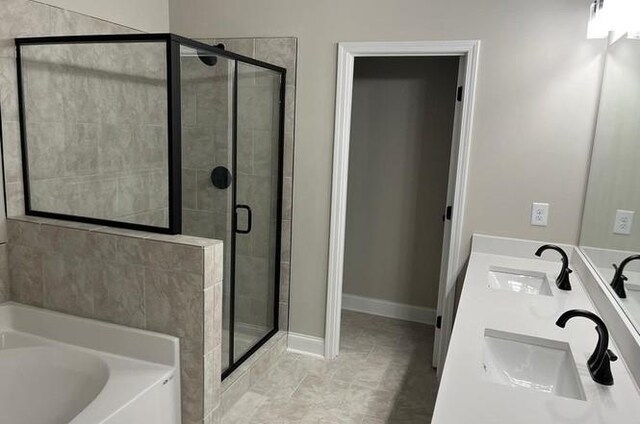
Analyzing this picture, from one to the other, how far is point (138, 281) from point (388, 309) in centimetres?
254

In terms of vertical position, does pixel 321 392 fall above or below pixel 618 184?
below

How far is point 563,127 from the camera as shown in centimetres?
263

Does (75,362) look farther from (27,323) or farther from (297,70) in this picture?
(297,70)

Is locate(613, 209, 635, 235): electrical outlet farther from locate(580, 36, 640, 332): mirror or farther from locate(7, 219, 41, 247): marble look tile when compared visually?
locate(7, 219, 41, 247): marble look tile

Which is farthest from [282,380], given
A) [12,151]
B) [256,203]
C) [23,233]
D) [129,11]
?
[129,11]

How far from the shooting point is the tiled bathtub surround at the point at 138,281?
2076mm

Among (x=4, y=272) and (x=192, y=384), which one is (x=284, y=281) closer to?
(x=192, y=384)

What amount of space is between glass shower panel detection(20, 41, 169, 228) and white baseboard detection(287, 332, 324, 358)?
4.80 feet

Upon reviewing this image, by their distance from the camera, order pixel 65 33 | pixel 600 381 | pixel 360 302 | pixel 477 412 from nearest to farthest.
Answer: pixel 477 412 → pixel 600 381 → pixel 65 33 → pixel 360 302

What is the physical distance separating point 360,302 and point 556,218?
78.9 inches

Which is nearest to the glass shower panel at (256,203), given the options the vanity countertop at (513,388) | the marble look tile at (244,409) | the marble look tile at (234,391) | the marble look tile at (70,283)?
the marble look tile at (234,391)

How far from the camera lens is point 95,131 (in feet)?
8.32

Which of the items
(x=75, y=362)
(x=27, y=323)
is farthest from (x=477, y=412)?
(x=27, y=323)

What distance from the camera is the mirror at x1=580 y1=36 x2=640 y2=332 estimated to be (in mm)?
1747
